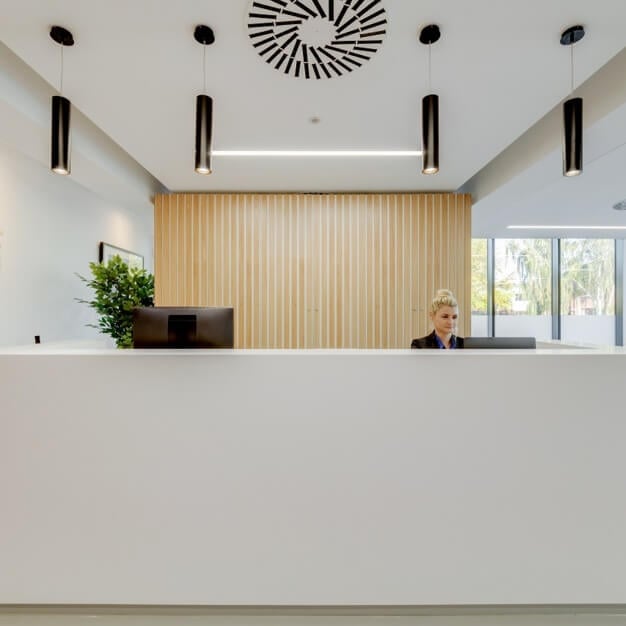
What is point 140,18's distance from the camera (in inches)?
75.8

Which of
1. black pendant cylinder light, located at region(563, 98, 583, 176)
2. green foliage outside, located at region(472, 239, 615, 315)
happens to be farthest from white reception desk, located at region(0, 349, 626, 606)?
green foliage outside, located at region(472, 239, 615, 315)

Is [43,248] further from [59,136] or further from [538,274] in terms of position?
[538,274]

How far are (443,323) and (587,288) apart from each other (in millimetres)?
5911

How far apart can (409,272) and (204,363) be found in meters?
3.55

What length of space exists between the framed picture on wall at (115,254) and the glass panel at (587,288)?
289 inches

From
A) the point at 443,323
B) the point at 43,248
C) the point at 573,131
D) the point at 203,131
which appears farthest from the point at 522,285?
the point at 43,248

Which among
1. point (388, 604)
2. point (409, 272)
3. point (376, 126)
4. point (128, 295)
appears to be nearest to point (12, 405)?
point (388, 604)

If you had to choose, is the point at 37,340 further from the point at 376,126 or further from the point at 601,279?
the point at 601,279

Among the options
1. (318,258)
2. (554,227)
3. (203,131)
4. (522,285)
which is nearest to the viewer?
(203,131)

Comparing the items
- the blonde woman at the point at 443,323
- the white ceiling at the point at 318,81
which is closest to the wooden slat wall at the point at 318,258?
the white ceiling at the point at 318,81

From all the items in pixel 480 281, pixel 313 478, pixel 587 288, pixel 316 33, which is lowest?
pixel 313 478

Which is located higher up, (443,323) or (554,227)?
(554,227)

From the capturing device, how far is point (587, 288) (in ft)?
23.4

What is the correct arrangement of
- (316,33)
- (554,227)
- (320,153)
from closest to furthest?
1. (316,33)
2. (320,153)
3. (554,227)
